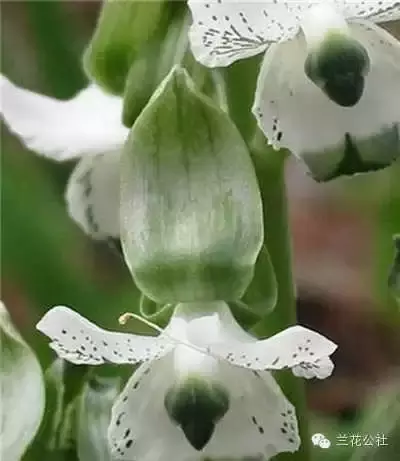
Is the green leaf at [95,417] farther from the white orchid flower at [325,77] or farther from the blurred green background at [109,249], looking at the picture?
the blurred green background at [109,249]

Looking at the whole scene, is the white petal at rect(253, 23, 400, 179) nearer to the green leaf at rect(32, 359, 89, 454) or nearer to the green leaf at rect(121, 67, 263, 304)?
the green leaf at rect(121, 67, 263, 304)

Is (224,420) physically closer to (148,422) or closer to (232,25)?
(148,422)

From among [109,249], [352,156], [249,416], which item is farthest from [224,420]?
[109,249]

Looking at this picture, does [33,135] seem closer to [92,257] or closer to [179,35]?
[179,35]

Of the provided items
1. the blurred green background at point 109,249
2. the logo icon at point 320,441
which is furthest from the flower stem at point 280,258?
the blurred green background at point 109,249

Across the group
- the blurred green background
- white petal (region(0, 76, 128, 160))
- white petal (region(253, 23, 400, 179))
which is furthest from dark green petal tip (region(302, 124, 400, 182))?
the blurred green background

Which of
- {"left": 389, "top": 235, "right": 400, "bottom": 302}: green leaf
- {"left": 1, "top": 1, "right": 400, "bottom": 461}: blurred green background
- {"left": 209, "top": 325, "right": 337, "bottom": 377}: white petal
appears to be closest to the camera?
{"left": 209, "top": 325, "right": 337, "bottom": 377}: white petal

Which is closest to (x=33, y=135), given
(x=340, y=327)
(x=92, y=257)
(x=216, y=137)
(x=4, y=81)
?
(x=4, y=81)
